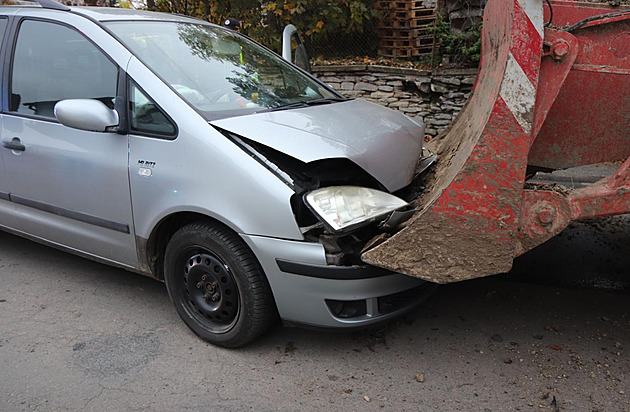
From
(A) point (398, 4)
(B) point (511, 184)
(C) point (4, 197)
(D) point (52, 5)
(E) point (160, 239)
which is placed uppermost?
(A) point (398, 4)

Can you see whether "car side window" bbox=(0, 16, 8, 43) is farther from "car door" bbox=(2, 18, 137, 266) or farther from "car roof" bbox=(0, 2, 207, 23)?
"car door" bbox=(2, 18, 137, 266)

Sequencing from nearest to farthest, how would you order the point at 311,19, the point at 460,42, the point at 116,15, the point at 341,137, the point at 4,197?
the point at 341,137 → the point at 116,15 → the point at 4,197 → the point at 460,42 → the point at 311,19

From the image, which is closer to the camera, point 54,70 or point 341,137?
point 341,137

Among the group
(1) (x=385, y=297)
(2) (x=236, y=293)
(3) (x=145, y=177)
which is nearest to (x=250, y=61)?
(3) (x=145, y=177)

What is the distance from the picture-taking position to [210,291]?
3.12 meters

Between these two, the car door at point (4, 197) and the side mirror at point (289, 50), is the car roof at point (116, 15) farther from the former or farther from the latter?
the side mirror at point (289, 50)

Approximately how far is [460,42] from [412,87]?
90 centimetres

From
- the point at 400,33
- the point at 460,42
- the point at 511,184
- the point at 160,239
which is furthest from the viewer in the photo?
the point at 400,33

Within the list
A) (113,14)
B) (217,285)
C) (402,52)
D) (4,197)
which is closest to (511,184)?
(217,285)

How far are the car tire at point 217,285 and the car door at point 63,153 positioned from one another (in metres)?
0.37

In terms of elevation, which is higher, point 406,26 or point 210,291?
point 406,26

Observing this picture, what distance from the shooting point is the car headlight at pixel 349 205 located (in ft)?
8.62

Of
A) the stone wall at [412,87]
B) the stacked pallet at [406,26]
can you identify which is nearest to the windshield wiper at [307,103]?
the stone wall at [412,87]

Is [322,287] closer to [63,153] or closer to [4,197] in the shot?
[63,153]
